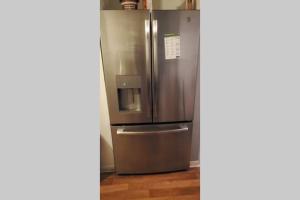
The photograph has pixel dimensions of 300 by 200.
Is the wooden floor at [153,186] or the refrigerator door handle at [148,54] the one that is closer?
the refrigerator door handle at [148,54]

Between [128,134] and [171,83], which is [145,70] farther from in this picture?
[128,134]

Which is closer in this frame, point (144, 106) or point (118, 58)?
point (118, 58)

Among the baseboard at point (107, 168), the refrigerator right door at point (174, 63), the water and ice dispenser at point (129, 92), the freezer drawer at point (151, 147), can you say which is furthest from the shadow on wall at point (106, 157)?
the refrigerator right door at point (174, 63)

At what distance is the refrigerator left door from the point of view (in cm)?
149

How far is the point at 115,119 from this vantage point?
1.69m

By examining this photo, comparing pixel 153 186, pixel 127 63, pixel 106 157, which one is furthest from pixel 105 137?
pixel 127 63

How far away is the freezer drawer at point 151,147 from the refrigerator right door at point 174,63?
4.8 inches

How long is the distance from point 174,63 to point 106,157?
3.91ft

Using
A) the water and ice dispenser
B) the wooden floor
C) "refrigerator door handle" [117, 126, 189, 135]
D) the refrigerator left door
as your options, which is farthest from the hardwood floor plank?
the water and ice dispenser

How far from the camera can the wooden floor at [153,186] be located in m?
1.65

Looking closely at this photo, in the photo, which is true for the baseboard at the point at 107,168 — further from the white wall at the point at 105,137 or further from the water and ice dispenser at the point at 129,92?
the water and ice dispenser at the point at 129,92

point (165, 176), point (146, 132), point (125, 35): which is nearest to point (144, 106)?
point (146, 132)

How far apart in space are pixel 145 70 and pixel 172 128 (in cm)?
60

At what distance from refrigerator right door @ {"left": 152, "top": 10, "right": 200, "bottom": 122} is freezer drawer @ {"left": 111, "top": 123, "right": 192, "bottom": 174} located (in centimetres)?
12
